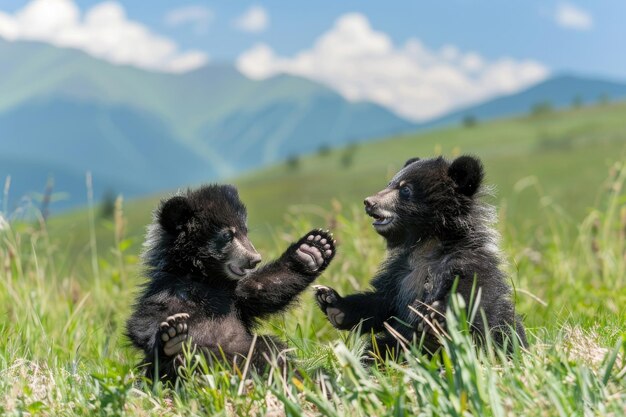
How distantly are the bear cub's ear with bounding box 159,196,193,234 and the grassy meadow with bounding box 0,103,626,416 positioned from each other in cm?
71

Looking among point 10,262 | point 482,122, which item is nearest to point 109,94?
point 482,122

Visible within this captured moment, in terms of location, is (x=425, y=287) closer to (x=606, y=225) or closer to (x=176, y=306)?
(x=176, y=306)

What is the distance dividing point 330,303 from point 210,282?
82 centimetres

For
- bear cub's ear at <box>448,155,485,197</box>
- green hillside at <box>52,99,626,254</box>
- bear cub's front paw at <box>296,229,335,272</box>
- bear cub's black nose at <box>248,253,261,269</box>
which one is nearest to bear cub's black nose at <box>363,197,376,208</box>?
bear cub's front paw at <box>296,229,335,272</box>

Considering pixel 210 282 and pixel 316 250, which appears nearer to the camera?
pixel 210 282

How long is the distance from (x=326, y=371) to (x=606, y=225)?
605 centimetres

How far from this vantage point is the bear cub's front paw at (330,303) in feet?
17.1

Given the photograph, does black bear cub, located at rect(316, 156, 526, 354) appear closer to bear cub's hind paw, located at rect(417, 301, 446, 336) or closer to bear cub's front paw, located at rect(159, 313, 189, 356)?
bear cub's hind paw, located at rect(417, 301, 446, 336)

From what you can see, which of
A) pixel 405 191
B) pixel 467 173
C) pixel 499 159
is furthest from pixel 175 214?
pixel 499 159

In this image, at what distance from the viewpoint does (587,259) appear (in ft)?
31.7

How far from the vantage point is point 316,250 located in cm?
528

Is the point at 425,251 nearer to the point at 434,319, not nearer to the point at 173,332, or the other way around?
the point at 434,319

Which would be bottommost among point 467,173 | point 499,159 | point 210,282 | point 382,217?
point 499,159

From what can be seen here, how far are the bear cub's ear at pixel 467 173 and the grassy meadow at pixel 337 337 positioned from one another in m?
0.26
